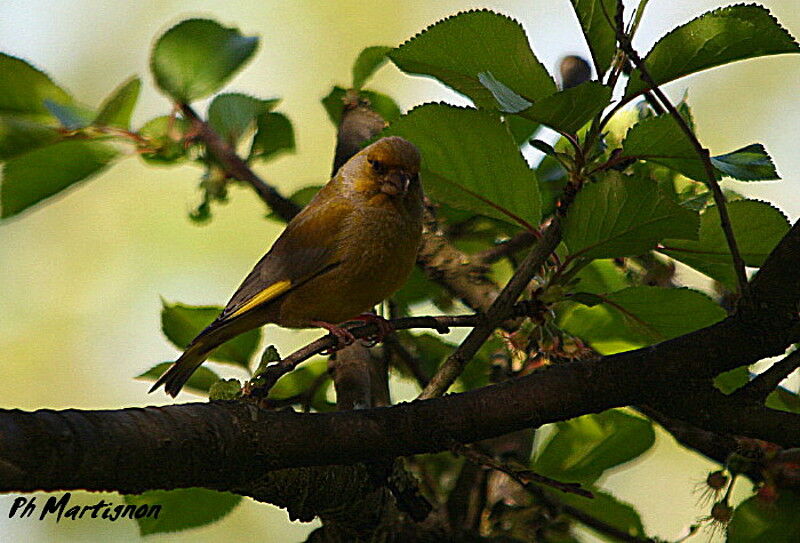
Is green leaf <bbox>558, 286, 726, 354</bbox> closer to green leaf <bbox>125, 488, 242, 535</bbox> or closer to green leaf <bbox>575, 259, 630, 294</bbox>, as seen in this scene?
green leaf <bbox>575, 259, 630, 294</bbox>

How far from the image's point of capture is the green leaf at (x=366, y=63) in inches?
104

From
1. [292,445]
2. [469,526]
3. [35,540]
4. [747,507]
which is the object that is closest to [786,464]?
[747,507]

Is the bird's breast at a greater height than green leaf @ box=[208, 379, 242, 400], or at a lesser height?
greater

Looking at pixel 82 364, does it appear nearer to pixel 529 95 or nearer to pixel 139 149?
pixel 139 149

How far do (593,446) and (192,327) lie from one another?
3.37ft

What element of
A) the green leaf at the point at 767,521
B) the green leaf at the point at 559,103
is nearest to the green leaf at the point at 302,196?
the green leaf at the point at 559,103

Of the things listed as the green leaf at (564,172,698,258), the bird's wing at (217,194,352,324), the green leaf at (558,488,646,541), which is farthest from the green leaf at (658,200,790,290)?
the bird's wing at (217,194,352,324)

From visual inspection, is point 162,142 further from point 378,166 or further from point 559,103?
point 559,103

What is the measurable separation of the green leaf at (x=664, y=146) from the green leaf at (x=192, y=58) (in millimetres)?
1429

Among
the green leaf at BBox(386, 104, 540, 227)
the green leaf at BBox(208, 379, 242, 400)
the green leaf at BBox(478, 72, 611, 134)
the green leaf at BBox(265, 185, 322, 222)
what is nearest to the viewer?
the green leaf at BBox(478, 72, 611, 134)

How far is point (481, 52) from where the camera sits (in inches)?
65.9

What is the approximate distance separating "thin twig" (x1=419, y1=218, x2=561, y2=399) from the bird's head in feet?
2.79

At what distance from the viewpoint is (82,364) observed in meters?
5.78

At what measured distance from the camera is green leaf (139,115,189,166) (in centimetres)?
277
